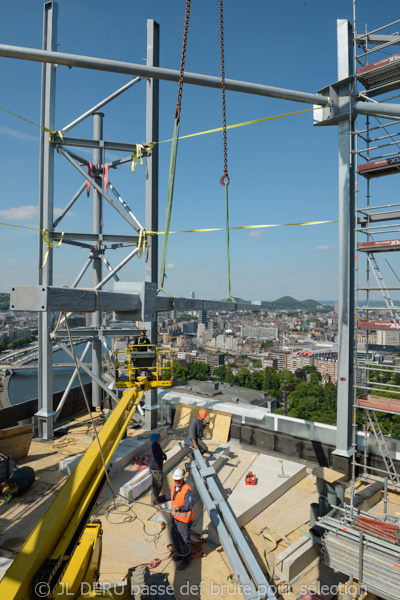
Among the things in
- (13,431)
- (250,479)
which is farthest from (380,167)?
(13,431)

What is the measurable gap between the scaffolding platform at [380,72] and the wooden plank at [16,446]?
12.6 m

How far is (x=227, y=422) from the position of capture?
1105cm

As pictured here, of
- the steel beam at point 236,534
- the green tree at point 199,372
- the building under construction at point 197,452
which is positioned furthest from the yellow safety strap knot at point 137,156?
the green tree at point 199,372

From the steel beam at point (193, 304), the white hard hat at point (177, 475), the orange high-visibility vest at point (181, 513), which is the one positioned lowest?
the orange high-visibility vest at point (181, 513)

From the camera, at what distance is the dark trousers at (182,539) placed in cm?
595

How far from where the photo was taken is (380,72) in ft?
27.8

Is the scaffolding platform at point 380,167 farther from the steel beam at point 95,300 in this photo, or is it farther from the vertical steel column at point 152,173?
the vertical steel column at point 152,173

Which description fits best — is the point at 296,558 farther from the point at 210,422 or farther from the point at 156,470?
the point at 210,422

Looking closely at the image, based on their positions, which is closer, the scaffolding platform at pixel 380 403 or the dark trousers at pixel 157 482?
the dark trousers at pixel 157 482

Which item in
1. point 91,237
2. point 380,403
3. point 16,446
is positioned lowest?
point 16,446

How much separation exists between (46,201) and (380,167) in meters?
10.0

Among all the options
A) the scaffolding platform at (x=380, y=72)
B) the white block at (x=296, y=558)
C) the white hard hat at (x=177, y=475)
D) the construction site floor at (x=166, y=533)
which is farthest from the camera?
the scaffolding platform at (x=380, y=72)

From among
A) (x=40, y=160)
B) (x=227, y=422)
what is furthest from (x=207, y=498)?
(x=40, y=160)

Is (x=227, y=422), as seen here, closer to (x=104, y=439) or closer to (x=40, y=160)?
(x=104, y=439)
